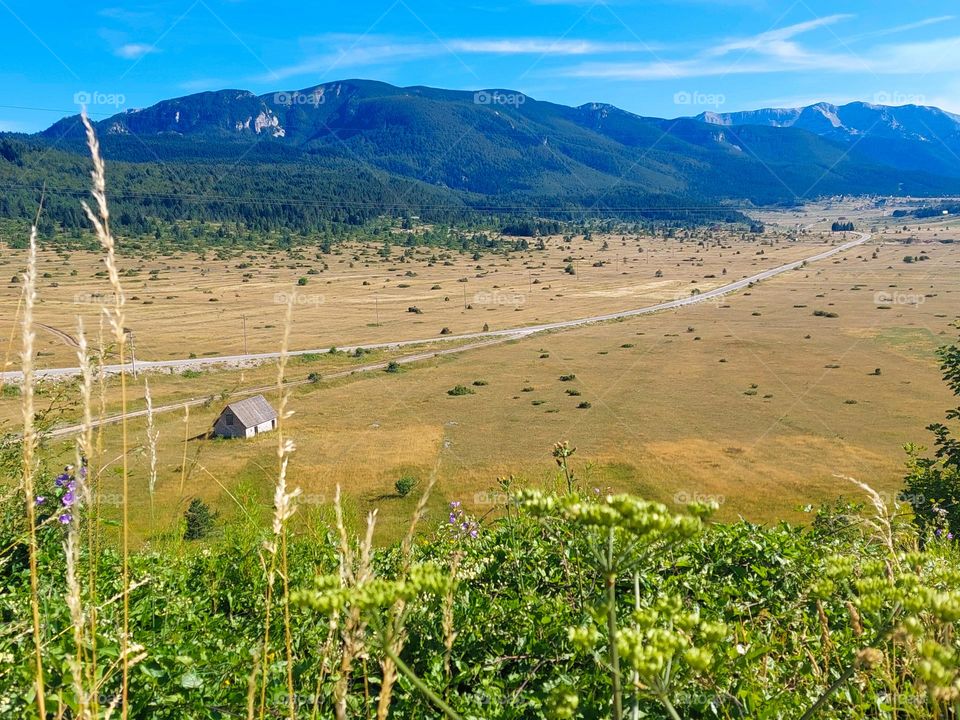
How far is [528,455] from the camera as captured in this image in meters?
34.9

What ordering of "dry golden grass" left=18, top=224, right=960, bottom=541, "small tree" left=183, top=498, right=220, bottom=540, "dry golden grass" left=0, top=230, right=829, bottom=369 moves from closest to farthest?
"small tree" left=183, top=498, right=220, bottom=540 < "dry golden grass" left=18, top=224, right=960, bottom=541 < "dry golden grass" left=0, top=230, right=829, bottom=369

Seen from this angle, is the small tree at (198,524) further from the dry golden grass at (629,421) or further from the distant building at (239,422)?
the distant building at (239,422)

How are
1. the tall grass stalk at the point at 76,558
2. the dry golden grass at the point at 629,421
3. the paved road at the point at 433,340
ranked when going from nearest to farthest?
1. the tall grass stalk at the point at 76,558
2. the dry golden grass at the point at 629,421
3. the paved road at the point at 433,340

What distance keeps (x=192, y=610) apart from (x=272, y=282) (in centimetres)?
11891

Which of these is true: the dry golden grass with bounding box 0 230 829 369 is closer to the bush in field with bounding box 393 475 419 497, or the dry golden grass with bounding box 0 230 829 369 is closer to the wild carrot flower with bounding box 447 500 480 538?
the bush in field with bounding box 393 475 419 497

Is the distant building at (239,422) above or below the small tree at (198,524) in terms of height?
below

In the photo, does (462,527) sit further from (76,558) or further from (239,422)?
(239,422)

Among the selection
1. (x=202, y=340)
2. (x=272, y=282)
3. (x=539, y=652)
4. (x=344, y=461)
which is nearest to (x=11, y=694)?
(x=539, y=652)

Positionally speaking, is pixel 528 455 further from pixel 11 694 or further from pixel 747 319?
pixel 747 319

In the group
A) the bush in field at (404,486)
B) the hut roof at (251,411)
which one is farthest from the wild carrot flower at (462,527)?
the hut roof at (251,411)

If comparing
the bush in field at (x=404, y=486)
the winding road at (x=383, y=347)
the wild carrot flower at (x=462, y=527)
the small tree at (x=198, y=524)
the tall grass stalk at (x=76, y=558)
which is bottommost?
the bush in field at (x=404, y=486)

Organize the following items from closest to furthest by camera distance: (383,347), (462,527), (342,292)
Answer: (462,527) → (383,347) → (342,292)

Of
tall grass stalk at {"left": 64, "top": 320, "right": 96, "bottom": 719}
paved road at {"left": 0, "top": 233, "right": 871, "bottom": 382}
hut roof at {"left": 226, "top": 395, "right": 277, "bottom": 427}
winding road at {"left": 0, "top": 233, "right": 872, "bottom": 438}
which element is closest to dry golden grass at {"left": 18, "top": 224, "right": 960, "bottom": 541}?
hut roof at {"left": 226, "top": 395, "right": 277, "bottom": 427}

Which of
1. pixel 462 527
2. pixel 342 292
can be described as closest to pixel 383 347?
pixel 342 292
